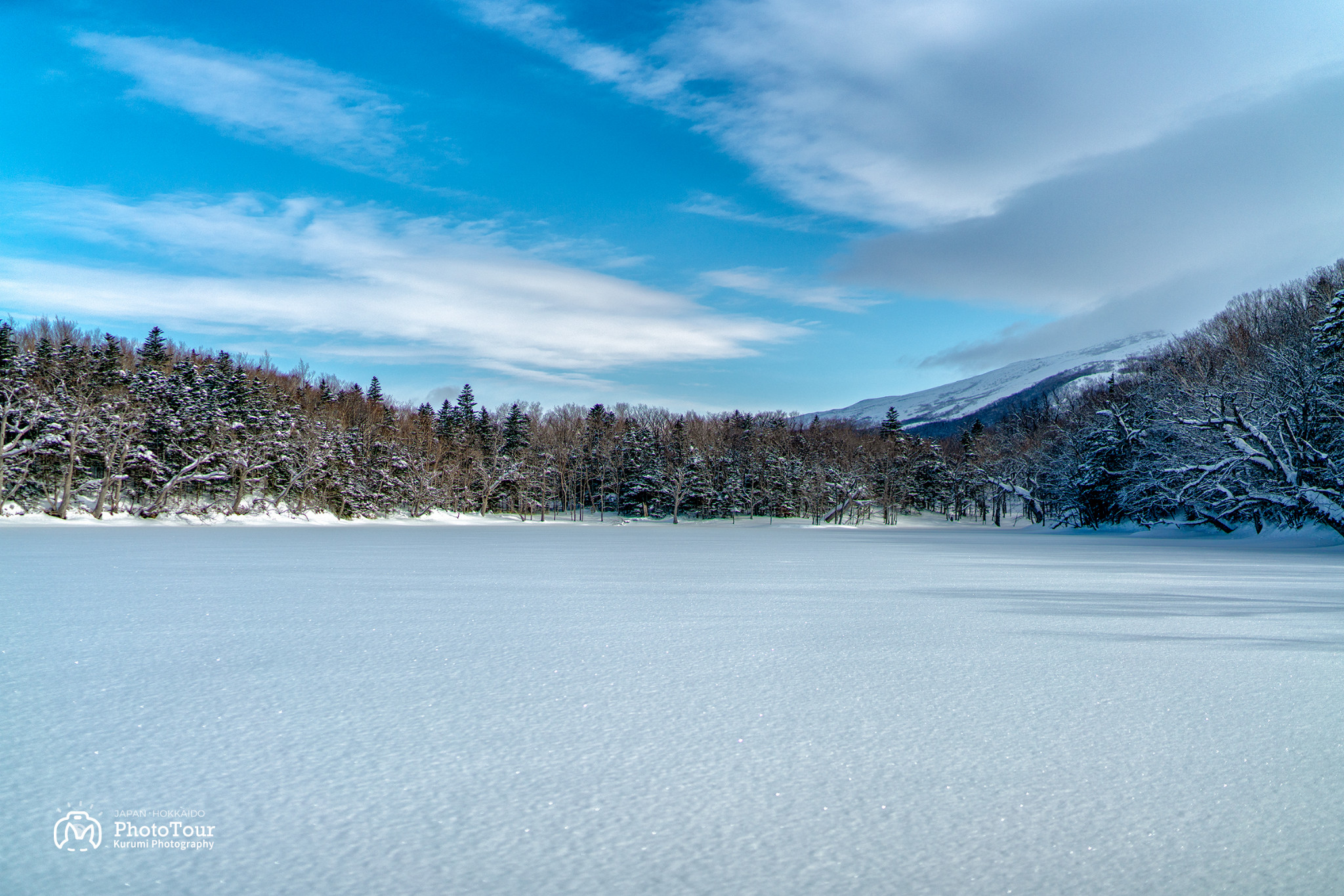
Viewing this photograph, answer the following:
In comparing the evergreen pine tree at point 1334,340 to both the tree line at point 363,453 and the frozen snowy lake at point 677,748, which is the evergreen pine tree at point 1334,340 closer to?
the frozen snowy lake at point 677,748

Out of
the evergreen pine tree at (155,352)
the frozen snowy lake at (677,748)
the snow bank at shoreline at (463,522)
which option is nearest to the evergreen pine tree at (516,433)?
the snow bank at shoreline at (463,522)

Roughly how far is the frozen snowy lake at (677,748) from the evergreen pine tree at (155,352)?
5460 cm

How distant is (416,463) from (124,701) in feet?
205

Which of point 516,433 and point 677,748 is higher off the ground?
point 516,433

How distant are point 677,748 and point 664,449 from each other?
7657 cm

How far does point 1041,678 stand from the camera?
5.12 m

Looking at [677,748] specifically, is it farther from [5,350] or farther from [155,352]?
[155,352]

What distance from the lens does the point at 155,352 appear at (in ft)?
188

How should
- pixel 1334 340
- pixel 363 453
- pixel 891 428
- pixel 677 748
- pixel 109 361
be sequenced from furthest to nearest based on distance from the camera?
pixel 891 428 < pixel 363 453 < pixel 109 361 < pixel 1334 340 < pixel 677 748

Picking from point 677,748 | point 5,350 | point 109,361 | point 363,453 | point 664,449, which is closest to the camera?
point 677,748

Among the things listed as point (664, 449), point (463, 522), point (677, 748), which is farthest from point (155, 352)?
point (677, 748)

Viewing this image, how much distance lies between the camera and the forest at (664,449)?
3130cm

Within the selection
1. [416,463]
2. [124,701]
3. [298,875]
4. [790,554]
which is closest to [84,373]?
[416,463]

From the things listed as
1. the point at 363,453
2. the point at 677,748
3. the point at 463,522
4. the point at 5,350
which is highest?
the point at 5,350
